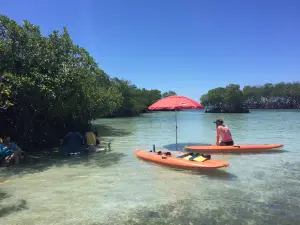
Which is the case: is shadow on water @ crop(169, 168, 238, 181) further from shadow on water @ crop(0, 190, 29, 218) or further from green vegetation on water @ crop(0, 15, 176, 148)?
green vegetation on water @ crop(0, 15, 176, 148)

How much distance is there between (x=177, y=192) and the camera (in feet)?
25.1

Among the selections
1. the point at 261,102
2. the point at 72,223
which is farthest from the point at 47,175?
the point at 261,102

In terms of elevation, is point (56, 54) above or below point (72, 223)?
above

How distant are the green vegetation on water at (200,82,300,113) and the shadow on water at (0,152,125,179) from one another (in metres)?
83.0

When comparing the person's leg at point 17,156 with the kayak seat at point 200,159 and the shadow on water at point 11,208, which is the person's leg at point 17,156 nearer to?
the shadow on water at point 11,208

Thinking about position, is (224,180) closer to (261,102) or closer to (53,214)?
(53,214)

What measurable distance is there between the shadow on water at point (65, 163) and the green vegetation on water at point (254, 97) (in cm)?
8296

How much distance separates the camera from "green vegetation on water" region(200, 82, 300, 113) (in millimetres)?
95312

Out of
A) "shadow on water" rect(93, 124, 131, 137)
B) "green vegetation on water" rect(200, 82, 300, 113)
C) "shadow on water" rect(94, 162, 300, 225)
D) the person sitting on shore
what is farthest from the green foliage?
"shadow on water" rect(94, 162, 300, 225)

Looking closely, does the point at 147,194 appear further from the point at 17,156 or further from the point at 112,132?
the point at 112,132

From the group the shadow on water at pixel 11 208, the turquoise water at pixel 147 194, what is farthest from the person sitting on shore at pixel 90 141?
the shadow on water at pixel 11 208

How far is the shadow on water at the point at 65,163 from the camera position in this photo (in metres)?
10.0

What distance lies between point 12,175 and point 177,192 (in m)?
5.50

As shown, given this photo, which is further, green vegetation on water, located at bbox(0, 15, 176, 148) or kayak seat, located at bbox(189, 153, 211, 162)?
green vegetation on water, located at bbox(0, 15, 176, 148)
